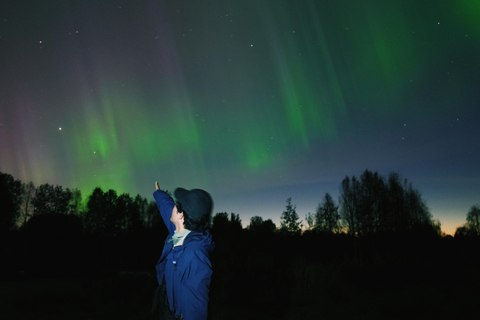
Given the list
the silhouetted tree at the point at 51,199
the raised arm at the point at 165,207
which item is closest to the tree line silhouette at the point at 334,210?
the silhouetted tree at the point at 51,199

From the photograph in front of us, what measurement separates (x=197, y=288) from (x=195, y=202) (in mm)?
796

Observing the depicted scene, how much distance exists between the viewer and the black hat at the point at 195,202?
8.97 feet

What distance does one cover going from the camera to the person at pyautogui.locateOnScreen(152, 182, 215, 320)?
2.33 meters

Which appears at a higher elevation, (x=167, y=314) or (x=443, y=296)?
(x=167, y=314)

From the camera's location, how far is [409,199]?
41969mm

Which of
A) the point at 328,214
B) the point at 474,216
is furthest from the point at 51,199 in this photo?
the point at 474,216

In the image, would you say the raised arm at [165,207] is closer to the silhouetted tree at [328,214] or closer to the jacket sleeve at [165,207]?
the jacket sleeve at [165,207]

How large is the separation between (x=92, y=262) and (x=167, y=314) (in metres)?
20.1

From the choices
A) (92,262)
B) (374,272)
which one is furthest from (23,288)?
(374,272)

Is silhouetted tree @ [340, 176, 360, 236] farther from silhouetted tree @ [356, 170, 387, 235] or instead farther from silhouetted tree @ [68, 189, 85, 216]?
silhouetted tree @ [68, 189, 85, 216]

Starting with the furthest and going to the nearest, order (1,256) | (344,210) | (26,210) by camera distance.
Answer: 1. (26,210)
2. (344,210)
3. (1,256)

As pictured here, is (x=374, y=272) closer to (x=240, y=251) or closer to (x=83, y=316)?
(x=240, y=251)

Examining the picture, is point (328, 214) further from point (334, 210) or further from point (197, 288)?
point (197, 288)

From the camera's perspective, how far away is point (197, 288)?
2.33m
